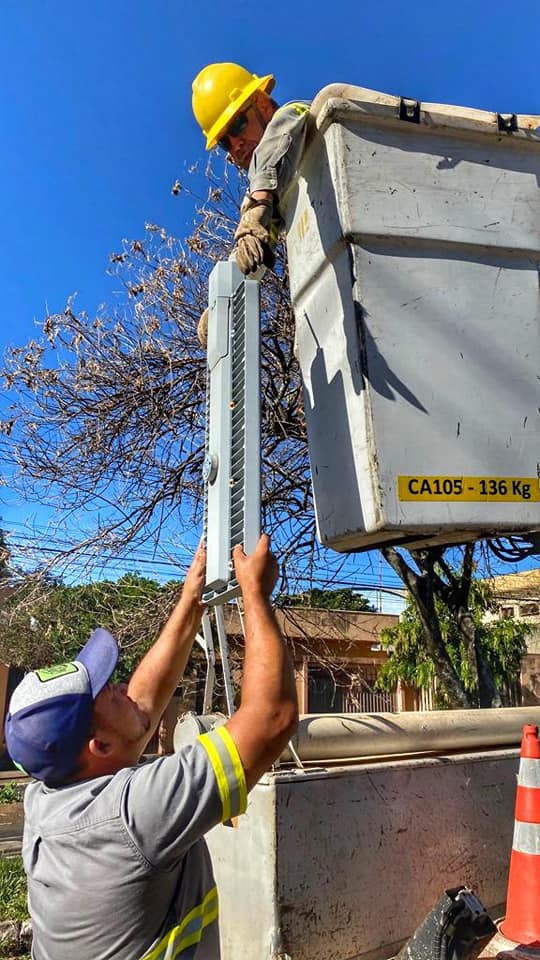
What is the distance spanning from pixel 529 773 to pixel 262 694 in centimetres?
182

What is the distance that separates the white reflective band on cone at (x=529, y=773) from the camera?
2723 mm

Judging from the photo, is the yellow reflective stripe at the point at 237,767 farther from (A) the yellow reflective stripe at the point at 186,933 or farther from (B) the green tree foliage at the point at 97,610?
(B) the green tree foliage at the point at 97,610

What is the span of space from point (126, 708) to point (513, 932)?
1866mm

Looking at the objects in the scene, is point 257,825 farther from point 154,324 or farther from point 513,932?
point 154,324

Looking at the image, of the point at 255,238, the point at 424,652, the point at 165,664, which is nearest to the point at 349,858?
the point at 165,664

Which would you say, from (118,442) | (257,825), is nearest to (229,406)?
(257,825)

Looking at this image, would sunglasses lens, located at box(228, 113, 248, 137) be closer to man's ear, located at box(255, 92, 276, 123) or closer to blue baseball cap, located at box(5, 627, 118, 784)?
man's ear, located at box(255, 92, 276, 123)

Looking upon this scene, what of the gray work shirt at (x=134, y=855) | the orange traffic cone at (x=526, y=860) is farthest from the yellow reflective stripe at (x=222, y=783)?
the orange traffic cone at (x=526, y=860)

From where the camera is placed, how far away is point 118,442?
211 inches

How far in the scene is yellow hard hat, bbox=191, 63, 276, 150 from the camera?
8.10ft

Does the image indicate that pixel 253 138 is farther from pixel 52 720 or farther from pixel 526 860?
pixel 526 860

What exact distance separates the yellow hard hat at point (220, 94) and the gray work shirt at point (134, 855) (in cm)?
200

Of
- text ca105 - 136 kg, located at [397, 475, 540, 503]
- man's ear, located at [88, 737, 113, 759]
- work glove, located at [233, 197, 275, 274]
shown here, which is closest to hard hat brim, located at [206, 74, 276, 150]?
work glove, located at [233, 197, 275, 274]

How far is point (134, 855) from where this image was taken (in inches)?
51.6
